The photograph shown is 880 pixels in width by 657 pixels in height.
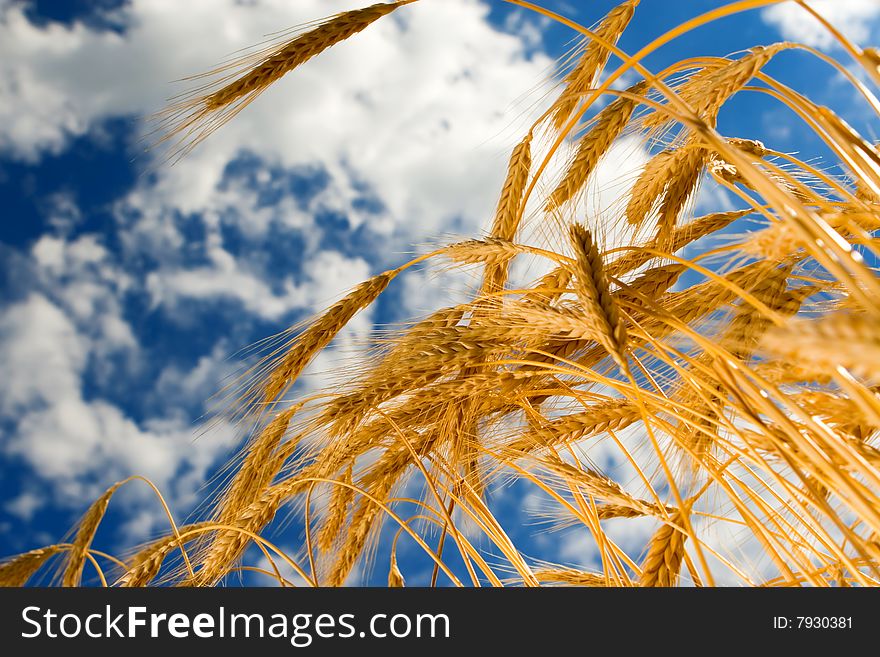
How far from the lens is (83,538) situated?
5.84ft

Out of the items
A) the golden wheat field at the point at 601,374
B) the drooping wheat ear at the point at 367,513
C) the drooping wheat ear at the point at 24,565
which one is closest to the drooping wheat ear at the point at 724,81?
the golden wheat field at the point at 601,374

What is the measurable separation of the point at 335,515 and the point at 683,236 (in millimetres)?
1293

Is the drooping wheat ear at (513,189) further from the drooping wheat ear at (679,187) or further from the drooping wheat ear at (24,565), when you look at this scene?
the drooping wheat ear at (24,565)

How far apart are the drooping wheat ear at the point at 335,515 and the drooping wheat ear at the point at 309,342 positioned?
32 cm

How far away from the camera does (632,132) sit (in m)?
1.88

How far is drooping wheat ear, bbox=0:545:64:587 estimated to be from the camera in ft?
5.87

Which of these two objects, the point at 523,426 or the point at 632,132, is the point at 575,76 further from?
the point at 523,426

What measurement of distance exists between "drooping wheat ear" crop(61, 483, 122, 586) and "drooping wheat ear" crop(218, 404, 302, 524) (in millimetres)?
319

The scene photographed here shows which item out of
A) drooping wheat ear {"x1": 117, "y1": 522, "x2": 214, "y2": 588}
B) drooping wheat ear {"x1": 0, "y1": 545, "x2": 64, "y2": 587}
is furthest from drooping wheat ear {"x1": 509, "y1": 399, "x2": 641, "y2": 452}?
drooping wheat ear {"x1": 0, "y1": 545, "x2": 64, "y2": 587}

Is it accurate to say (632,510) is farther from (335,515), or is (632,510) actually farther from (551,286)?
(335,515)

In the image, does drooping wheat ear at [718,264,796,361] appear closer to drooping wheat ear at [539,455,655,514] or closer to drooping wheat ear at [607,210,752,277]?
drooping wheat ear at [607,210,752,277]

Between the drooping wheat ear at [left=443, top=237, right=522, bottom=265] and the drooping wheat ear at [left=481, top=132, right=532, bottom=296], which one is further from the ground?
the drooping wheat ear at [left=481, top=132, right=532, bottom=296]

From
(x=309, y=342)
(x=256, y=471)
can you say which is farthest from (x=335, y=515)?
(x=309, y=342)
